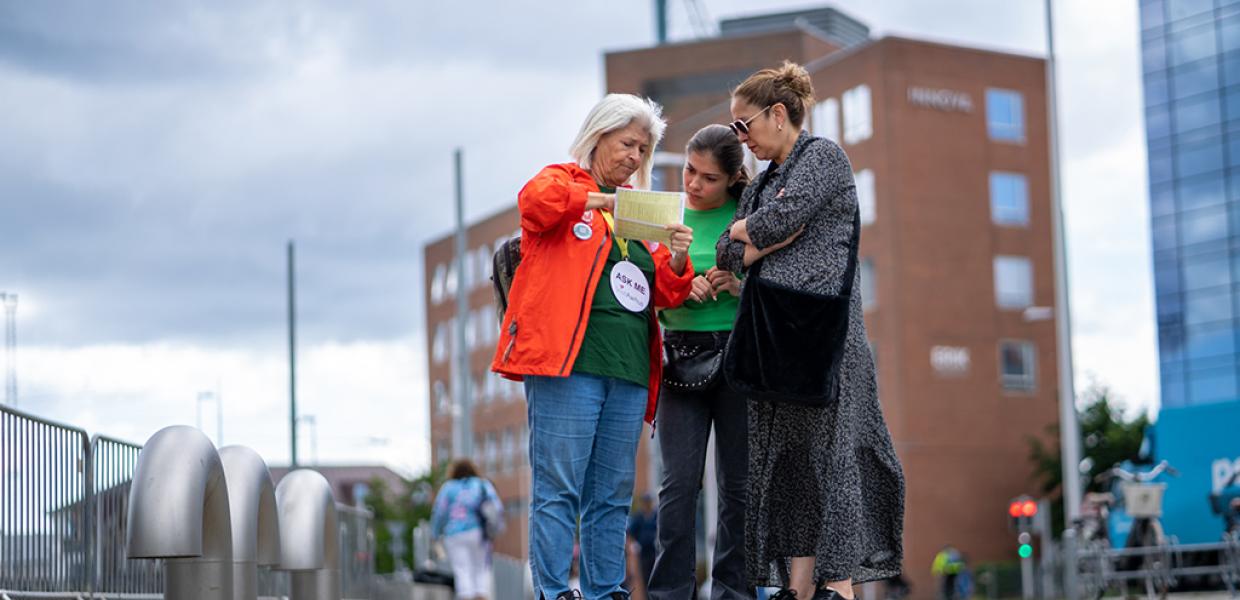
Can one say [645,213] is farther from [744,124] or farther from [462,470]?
[462,470]

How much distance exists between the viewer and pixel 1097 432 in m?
62.6

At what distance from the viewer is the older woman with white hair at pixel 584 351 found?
648 centimetres

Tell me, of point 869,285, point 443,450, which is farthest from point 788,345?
point 443,450

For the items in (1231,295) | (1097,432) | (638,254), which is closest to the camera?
(638,254)

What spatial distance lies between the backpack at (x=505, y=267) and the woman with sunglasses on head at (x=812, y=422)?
86 cm

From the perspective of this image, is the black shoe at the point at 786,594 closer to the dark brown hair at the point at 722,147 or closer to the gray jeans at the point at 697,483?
the gray jeans at the point at 697,483

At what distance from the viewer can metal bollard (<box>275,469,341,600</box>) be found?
31.9 feet

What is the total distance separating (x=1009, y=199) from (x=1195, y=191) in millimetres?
13953

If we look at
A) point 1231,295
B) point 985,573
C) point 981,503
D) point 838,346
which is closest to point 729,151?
point 838,346

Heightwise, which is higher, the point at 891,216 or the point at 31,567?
the point at 891,216

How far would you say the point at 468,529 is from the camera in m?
16.6

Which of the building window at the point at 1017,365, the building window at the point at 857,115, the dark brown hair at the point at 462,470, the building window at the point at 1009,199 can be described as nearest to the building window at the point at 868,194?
the building window at the point at 857,115

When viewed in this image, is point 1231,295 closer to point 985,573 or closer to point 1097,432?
point 1097,432

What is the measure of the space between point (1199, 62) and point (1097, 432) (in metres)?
19.9
